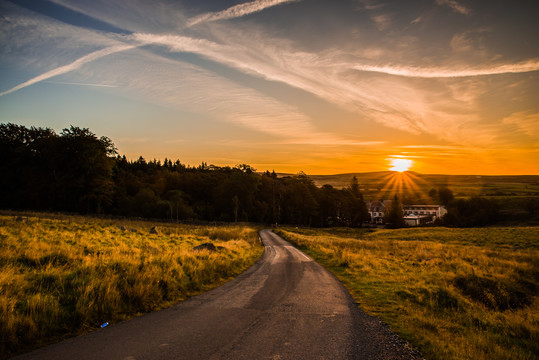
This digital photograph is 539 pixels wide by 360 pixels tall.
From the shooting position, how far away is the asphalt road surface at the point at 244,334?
5562mm

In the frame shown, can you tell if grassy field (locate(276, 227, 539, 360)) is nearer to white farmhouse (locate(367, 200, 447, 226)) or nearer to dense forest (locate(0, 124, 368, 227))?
dense forest (locate(0, 124, 368, 227))

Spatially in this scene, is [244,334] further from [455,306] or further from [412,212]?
[412,212]

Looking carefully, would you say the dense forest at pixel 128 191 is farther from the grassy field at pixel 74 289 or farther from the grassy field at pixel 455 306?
the grassy field at pixel 455 306

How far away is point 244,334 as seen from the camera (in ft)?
21.4

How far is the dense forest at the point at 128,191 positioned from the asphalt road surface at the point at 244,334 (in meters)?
62.9

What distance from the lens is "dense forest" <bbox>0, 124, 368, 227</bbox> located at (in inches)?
2446

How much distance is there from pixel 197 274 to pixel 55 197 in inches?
2975

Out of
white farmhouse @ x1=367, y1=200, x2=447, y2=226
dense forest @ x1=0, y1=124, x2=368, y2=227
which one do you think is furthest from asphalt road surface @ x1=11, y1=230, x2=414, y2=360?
white farmhouse @ x1=367, y1=200, x2=447, y2=226

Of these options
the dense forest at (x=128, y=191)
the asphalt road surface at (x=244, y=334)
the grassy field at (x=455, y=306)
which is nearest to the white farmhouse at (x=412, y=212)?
the dense forest at (x=128, y=191)

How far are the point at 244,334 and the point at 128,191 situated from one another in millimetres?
104249

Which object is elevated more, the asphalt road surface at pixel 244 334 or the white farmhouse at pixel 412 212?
the asphalt road surface at pixel 244 334

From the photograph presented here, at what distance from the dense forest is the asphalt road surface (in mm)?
62942

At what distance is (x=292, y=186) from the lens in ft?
350

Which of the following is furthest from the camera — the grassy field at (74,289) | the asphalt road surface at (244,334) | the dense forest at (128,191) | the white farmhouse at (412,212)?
the white farmhouse at (412,212)
